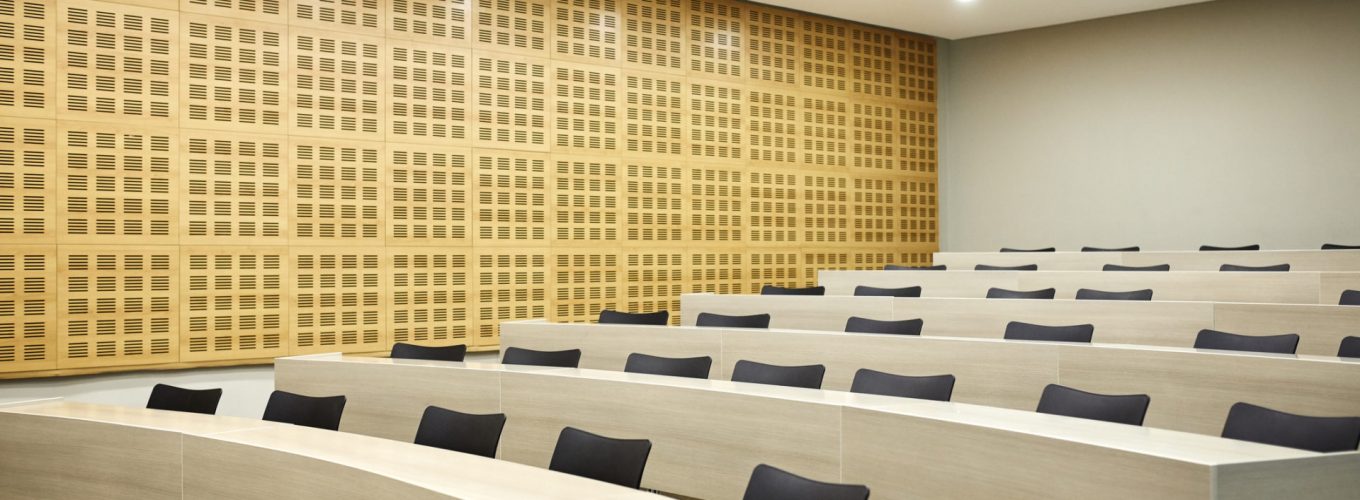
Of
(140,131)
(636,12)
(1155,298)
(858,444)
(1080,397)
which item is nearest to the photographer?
(858,444)

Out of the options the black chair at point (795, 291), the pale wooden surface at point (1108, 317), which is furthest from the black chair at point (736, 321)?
the black chair at point (795, 291)

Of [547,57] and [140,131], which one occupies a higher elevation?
[547,57]

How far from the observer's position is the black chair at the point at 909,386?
4316 millimetres

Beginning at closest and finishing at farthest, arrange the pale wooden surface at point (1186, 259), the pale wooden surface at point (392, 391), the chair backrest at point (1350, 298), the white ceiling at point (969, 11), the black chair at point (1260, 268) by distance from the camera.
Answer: the pale wooden surface at point (392, 391), the chair backrest at point (1350, 298), the black chair at point (1260, 268), the pale wooden surface at point (1186, 259), the white ceiling at point (969, 11)

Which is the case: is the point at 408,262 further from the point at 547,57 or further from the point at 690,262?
the point at 690,262

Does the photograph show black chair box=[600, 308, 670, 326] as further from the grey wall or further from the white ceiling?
the grey wall

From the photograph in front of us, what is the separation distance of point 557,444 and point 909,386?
1.72m

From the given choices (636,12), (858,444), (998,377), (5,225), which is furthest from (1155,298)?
(5,225)

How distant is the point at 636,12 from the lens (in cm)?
1096

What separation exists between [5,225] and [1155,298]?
8792mm

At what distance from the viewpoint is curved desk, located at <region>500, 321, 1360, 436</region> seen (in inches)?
163

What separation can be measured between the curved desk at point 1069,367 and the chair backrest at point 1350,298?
2.10 m

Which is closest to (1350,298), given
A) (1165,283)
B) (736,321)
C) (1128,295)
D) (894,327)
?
(1128,295)

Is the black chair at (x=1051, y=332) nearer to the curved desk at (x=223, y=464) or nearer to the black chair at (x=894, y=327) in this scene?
the black chair at (x=894, y=327)
